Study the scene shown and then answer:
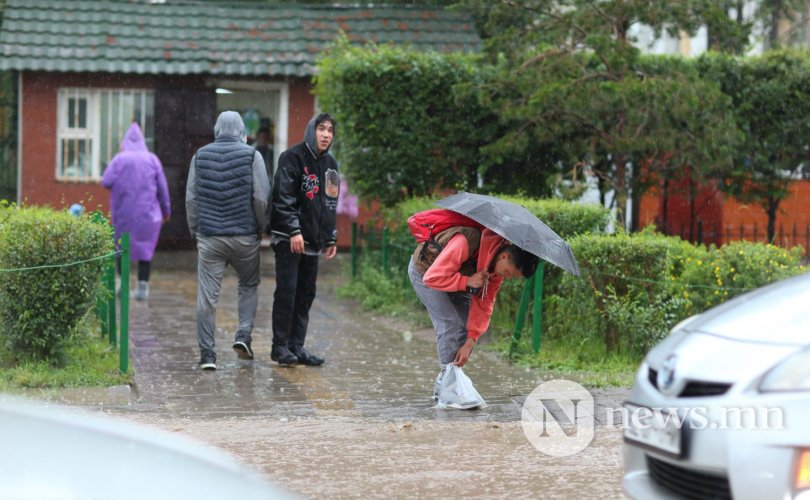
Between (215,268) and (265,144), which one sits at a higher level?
(265,144)

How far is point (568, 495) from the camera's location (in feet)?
20.0

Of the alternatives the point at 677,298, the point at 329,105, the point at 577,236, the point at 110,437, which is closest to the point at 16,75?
the point at 329,105

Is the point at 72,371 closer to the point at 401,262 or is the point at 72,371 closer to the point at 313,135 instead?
the point at 313,135

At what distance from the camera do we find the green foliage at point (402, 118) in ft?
49.1

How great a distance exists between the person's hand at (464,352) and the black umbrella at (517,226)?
0.79 m

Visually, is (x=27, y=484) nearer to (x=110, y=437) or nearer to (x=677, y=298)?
(x=110, y=437)

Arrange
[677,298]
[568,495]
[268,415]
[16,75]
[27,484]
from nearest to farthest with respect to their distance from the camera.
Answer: [27,484] → [568,495] → [268,415] → [677,298] → [16,75]

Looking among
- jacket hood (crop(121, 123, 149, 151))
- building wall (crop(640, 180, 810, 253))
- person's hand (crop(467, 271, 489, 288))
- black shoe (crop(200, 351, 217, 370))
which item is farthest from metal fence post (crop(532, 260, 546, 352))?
building wall (crop(640, 180, 810, 253))

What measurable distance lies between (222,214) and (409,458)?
3351mm

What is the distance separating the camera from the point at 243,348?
9.58 metres

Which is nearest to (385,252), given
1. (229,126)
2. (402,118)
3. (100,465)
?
(402,118)

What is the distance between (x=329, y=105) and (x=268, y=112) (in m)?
5.25

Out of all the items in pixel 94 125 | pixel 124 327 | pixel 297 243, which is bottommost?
pixel 124 327

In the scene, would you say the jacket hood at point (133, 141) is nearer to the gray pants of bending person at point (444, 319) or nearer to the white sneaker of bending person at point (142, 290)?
the white sneaker of bending person at point (142, 290)
